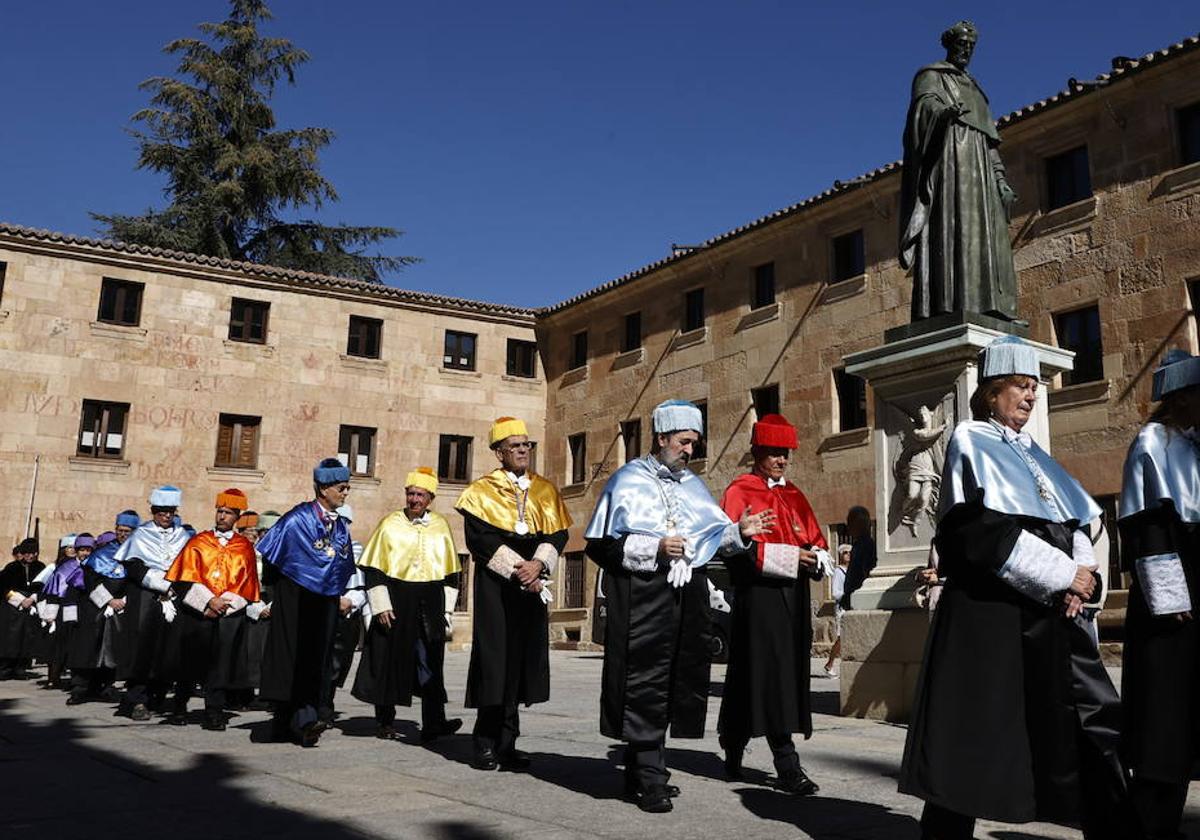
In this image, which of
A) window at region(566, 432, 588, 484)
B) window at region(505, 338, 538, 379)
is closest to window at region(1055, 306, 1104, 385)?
window at region(566, 432, 588, 484)

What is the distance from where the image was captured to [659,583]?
5422mm

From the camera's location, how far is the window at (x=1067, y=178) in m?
18.7

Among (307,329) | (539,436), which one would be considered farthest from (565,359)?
(307,329)

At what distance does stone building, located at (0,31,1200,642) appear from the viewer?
17625 mm

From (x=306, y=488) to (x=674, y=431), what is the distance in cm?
2376

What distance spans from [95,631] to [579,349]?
20.7 metres

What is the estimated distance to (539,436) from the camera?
31.8 meters

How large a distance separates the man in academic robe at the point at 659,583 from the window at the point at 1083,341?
→ 46.7 feet

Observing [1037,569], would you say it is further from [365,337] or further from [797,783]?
[365,337]

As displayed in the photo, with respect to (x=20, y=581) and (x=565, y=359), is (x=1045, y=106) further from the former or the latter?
(x=20, y=581)

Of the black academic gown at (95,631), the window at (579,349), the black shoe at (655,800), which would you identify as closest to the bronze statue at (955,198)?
the black shoe at (655,800)

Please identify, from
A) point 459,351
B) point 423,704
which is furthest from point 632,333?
point 423,704

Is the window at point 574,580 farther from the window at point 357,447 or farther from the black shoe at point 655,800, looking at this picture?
the black shoe at point 655,800

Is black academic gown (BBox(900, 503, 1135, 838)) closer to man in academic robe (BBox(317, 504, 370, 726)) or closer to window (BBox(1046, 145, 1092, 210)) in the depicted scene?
man in academic robe (BBox(317, 504, 370, 726))
